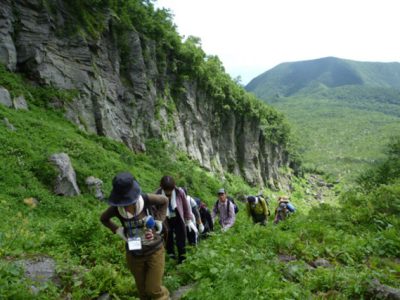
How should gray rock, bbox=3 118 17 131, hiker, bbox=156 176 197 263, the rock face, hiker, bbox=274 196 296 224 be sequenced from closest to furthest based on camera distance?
1. hiker, bbox=156 176 197 263
2. hiker, bbox=274 196 296 224
3. gray rock, bbox=3 118 17 131
4. the rock face

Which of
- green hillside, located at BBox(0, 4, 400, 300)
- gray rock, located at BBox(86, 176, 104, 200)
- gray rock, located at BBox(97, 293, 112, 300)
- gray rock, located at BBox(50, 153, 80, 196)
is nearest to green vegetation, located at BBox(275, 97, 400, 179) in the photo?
green hillside, located at BBox(0, 4, 400, 300)

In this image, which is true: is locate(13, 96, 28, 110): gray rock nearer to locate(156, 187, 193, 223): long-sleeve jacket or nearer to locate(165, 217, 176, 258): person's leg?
locate(165, 217, 176, 258): person's leg

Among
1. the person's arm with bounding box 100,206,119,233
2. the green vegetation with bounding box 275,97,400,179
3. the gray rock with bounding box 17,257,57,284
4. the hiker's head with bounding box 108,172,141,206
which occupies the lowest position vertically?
the green vegetation with bounding box 275,97,400,179

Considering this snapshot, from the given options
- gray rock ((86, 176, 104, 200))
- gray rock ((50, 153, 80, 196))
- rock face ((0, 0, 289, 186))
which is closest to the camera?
gray rock ((50, 153, 80, 196))

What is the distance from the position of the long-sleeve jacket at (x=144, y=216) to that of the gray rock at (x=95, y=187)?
1027 centimetres

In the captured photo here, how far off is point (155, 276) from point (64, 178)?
32.8 ft

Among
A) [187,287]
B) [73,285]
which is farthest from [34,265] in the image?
[187,287]

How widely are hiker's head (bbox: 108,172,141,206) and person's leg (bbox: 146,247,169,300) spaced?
0.94m

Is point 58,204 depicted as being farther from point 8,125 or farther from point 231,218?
point 231,218

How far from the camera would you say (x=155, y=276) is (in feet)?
16.6

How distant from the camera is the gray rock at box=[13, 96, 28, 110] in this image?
18.1m

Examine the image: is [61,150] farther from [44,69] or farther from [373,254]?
[373,254]

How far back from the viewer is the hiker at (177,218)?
676 cm

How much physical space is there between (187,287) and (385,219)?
8844 mm
